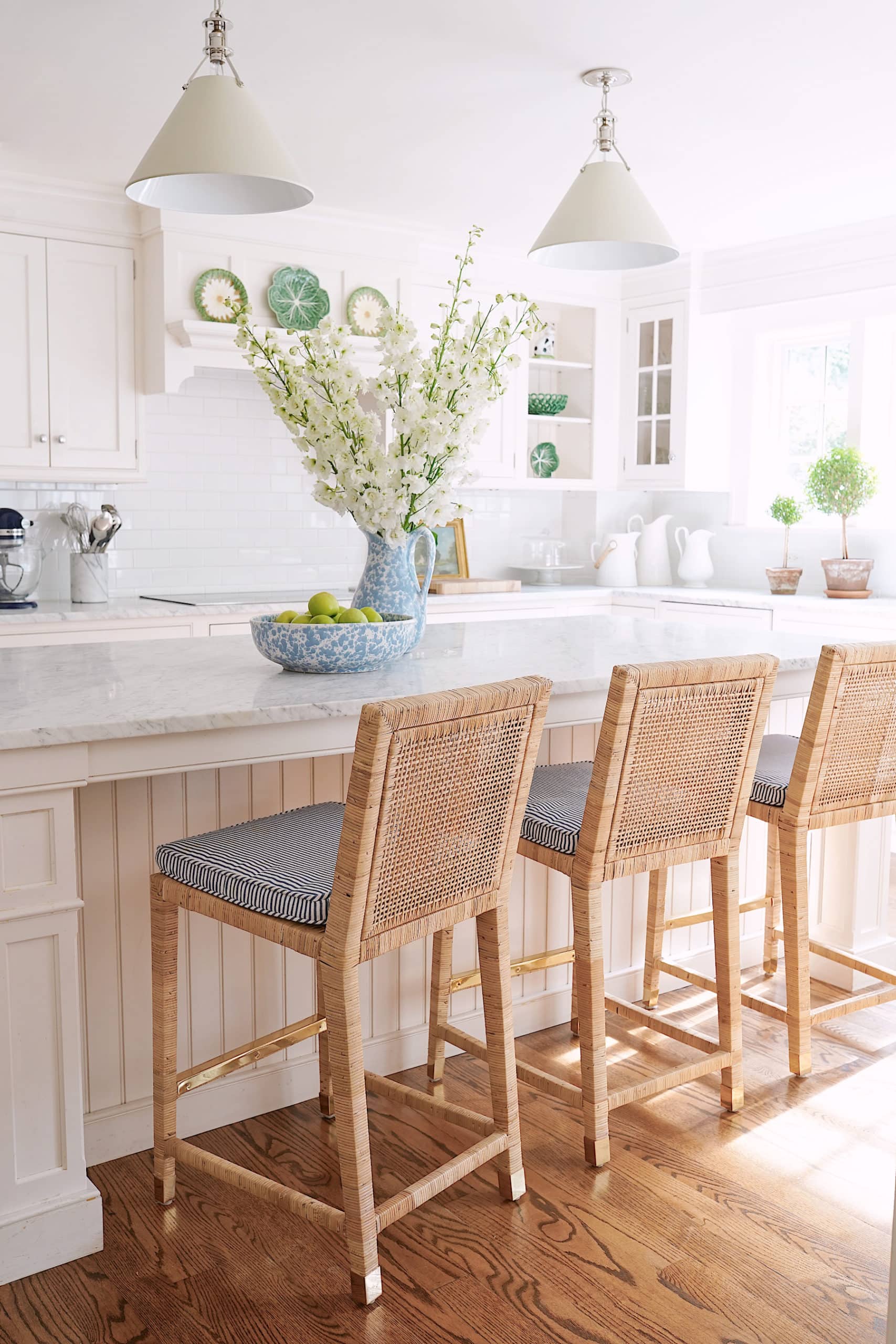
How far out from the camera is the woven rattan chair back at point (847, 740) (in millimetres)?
2381

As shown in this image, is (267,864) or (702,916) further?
(702,916)

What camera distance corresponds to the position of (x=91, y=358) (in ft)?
14.5

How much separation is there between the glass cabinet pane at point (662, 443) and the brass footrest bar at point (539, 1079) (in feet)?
12.6

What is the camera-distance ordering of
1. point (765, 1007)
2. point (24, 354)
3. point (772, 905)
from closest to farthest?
point (765, 1007)
point (772, 905)
point (24, 354)

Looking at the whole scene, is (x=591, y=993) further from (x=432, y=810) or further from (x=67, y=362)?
(x=67, y=362)

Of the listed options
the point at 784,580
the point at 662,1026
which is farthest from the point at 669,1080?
the point at 784,580

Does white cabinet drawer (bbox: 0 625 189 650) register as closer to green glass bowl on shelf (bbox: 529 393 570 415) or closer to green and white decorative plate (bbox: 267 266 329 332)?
green and white decorative plate (bbox: 267 266 329 332)

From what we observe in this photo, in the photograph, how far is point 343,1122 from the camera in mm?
1724

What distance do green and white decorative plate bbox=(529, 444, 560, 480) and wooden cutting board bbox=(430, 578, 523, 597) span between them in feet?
2.61

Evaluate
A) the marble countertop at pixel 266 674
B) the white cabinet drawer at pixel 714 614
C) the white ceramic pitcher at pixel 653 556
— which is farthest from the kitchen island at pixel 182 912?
the white ceramic pitcher at pixel 653 556

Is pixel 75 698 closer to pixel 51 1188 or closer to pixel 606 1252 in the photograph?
pixel 51 1188

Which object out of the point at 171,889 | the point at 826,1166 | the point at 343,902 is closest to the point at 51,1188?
the point at 171,889

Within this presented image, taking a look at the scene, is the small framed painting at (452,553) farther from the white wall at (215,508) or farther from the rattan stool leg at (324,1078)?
the rattan stool leg at (324,1078)

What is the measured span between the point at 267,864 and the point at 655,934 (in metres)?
1.29
